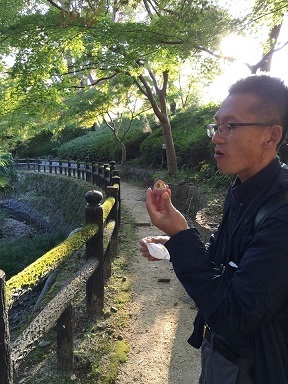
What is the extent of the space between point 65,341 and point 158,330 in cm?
127

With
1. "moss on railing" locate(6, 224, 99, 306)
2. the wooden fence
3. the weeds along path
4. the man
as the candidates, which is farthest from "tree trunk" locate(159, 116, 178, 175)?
the man

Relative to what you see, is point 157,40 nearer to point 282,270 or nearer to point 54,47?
point 54,47

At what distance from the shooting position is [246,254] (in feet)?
3.54

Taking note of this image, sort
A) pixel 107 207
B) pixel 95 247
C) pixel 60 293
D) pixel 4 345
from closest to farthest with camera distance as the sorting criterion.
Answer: pixel 4 345 → pixel 60 293 → pixel 95 247 → pixel 107 207

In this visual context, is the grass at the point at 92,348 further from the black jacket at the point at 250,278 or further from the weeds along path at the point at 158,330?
the black jacket at the point at 250,278

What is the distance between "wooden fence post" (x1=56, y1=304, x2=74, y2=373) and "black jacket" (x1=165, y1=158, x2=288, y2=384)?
1.51 meters

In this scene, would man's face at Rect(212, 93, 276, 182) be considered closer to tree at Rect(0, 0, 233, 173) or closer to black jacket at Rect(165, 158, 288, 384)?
black jacket at Rect(165, 158, 288, 384)

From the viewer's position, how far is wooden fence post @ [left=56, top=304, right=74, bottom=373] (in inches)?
95.7

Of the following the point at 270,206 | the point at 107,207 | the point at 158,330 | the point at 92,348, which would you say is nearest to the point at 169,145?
the point at 107,207

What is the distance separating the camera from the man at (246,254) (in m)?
1.03

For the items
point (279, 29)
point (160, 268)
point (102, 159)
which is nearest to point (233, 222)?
point (160, 268)

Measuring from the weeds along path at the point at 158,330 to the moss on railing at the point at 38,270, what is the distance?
1.26 metres

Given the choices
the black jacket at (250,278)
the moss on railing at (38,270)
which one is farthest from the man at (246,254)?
the moss on railing at (38,270)

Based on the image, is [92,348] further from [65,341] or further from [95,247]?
[95,247]
